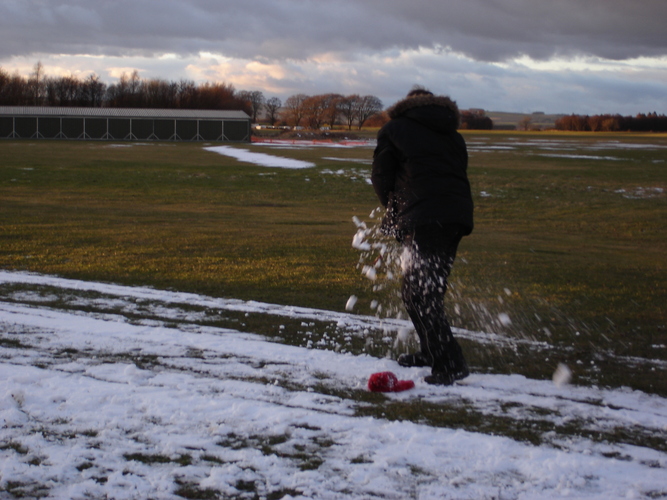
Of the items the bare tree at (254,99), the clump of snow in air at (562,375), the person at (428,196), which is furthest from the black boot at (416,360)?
the bare tree at (254,99)

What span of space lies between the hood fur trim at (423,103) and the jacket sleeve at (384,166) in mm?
198

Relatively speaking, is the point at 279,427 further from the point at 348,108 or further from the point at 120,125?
the point at 348,108

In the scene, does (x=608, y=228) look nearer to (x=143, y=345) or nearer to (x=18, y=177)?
Answer: (x=143, y=345)

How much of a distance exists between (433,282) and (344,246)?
21.9ft

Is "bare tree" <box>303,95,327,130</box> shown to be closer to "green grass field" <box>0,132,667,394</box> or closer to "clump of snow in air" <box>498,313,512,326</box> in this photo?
"green grass field" <box>0,132,667,394</box>

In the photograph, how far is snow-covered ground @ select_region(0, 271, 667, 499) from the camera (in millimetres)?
3143

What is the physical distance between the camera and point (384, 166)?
468cm

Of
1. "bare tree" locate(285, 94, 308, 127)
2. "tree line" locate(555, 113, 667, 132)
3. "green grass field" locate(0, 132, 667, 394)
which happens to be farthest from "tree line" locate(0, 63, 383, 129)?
"green grass field" locate(0, 132, 667, 394)

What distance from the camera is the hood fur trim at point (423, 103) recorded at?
15.0ft

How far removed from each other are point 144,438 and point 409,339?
288 cm

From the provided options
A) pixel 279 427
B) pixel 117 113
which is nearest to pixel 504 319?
pixel 279 427

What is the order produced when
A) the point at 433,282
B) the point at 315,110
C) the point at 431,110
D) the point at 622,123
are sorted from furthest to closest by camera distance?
the point at 315,110 < the point at 622,123 < the point at 433,282 < the point at 431,110

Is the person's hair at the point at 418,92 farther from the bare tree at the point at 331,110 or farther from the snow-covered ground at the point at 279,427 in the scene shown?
the bare tree at the point at 331,110

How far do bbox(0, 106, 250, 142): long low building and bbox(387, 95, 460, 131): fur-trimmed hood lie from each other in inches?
2293
